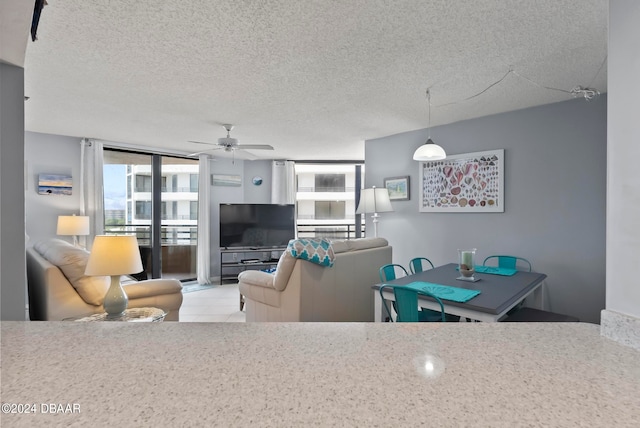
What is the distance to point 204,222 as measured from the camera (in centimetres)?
575

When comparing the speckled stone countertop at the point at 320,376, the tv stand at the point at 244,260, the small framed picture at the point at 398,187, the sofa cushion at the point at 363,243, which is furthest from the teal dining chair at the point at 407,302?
the tv stand at the point at 244,260

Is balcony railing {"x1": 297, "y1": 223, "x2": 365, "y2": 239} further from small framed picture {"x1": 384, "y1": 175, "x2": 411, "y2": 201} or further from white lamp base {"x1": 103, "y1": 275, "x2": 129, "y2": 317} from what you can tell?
white lamp base {"x1": 103, "y1": 275, "x2": 129, "y2": 317}

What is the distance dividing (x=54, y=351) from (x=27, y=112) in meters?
3.91

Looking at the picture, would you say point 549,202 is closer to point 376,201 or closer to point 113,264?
point 376,201

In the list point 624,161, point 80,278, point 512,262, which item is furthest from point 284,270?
point 624,161

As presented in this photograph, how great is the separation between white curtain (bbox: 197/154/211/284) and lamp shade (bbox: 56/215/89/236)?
177cm

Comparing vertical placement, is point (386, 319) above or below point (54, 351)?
below

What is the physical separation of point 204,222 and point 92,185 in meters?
1.76

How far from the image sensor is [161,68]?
2.40m

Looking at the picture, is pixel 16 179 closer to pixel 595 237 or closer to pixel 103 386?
pixel 103 386

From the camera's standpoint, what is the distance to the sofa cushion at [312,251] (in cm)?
278

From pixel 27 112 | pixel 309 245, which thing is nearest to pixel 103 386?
pixel 309 245

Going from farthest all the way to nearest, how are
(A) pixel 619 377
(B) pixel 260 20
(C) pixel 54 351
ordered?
(B) pixel 260 20
(C) pixel 54 351
(A) pixel 619 377

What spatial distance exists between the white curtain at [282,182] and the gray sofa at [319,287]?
3.02m
